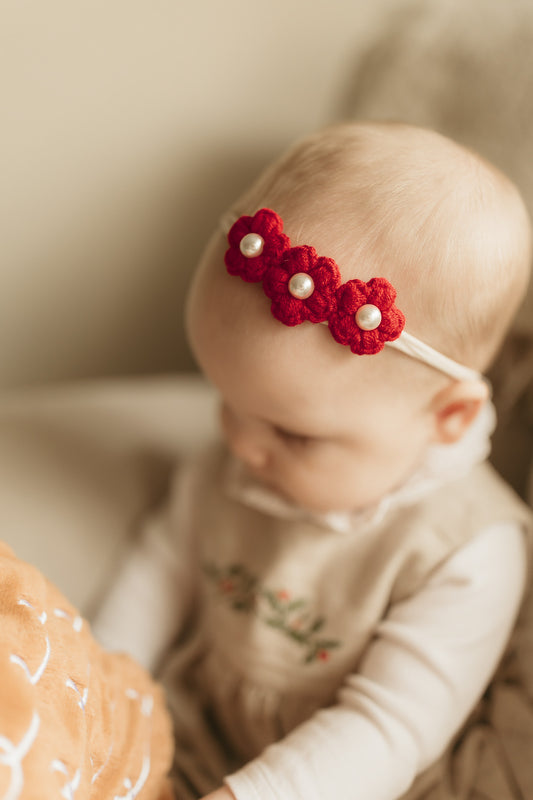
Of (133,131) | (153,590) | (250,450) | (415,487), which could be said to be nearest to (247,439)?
(250,450)

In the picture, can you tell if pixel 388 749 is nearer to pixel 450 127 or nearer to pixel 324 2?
pixel 450 127

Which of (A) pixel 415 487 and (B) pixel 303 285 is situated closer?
(B) pixel 303 285

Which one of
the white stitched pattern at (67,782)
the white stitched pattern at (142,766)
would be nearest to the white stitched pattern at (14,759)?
the white stitched pattern at (67,782)

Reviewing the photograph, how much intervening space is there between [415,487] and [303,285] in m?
0.25

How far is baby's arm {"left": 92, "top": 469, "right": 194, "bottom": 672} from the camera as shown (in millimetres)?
791

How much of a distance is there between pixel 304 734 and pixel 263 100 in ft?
2.70

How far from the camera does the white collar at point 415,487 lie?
68 cm

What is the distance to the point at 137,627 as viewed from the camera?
795 millimetres

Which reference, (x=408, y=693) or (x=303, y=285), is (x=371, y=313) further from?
(x=408, y=693)

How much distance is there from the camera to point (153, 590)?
822 millimetres

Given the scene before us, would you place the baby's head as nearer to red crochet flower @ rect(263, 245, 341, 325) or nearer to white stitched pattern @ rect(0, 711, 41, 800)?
red crochet flower @ rect(263, 245, 341, 325)

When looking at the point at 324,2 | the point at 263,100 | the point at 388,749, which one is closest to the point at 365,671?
the point at 388,749

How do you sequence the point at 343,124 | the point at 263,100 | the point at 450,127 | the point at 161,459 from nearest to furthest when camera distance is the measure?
the point at 343,124
the point at 450,127
the point at 161,459
the point at 263,100

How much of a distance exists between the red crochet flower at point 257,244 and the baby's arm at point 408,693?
1.01 feet
